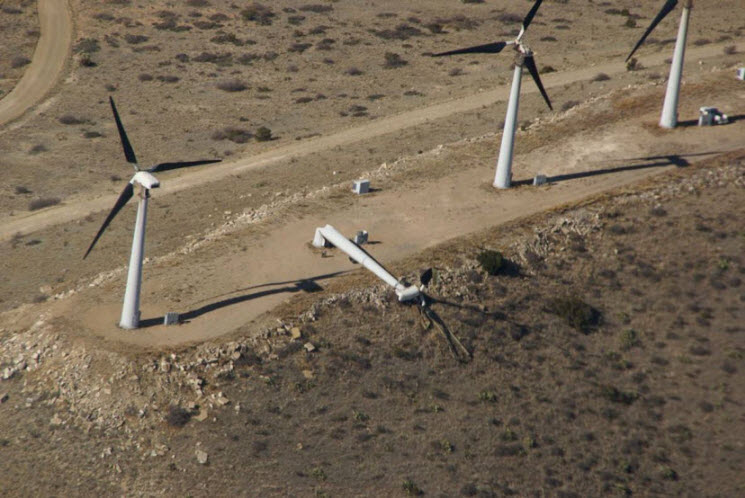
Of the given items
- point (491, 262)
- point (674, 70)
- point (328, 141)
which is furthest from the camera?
point (328, 141)

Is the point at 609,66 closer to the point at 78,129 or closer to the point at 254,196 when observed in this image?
the point at 254,196

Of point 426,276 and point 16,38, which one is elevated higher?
point 426,276

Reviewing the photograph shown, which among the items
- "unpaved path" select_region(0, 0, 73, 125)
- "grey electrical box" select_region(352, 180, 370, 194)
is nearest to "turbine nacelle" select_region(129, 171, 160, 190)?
"grey electrical box" select_region(352, 180, 370, 194)

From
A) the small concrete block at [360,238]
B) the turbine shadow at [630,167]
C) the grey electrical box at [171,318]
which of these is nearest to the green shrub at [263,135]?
the turbine shadow at [630,167]

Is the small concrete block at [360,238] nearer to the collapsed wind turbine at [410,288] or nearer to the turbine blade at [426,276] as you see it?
the collapsed wind turbine at [410,288]

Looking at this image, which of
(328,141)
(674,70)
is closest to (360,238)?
(674,70)

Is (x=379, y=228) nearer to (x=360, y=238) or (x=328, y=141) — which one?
(x=360, y=238)
